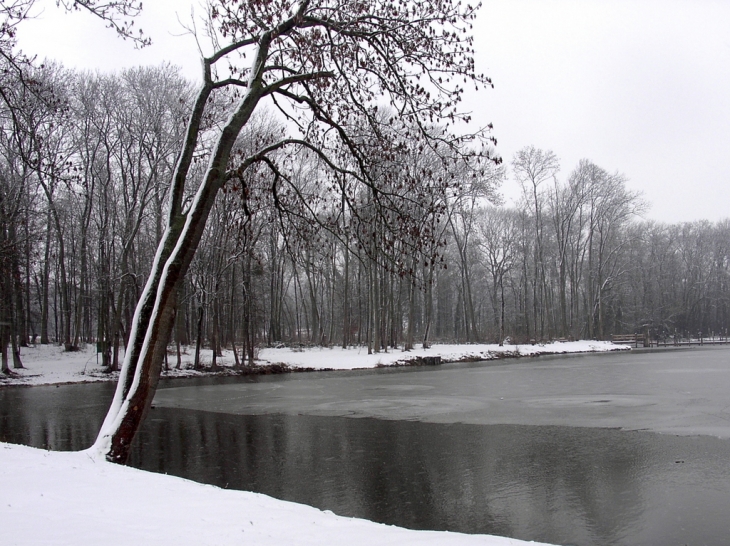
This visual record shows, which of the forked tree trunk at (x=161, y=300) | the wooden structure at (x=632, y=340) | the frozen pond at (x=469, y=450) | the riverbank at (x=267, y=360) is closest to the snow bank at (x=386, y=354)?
the riverbank at (x=267, y=360)

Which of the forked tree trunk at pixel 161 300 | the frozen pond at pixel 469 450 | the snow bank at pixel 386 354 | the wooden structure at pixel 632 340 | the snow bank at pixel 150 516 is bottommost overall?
the wooden structure at pixel 632 340

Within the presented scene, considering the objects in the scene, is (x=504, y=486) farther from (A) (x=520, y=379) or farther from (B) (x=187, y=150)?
(A) (x=520, y=379)

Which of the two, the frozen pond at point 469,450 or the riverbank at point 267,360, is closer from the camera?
the frozen pond at point 469,450

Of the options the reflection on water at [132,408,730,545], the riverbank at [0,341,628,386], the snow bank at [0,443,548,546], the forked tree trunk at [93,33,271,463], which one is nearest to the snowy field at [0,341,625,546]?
the snow bank at [0,443,548,546]

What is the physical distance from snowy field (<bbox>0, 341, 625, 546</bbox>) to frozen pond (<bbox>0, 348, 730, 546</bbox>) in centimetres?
160

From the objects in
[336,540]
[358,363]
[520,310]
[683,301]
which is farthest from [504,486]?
[683,301]

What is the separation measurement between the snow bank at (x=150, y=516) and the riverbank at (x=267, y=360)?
22.8 metres

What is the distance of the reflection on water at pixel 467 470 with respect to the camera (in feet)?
21.4

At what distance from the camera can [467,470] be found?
8844 millimetres

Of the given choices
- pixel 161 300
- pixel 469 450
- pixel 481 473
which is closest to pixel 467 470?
pixel 481 473

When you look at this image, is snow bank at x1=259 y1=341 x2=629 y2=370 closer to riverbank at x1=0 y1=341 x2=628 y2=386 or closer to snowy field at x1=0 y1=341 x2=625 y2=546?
riverbank at x1=0 y1=341 x2=628 y2=386

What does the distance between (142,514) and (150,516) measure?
8 centimetres

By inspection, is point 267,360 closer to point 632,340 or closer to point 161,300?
point 161,300

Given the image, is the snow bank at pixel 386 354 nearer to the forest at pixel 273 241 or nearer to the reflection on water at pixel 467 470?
the forest at pixel 273 241
